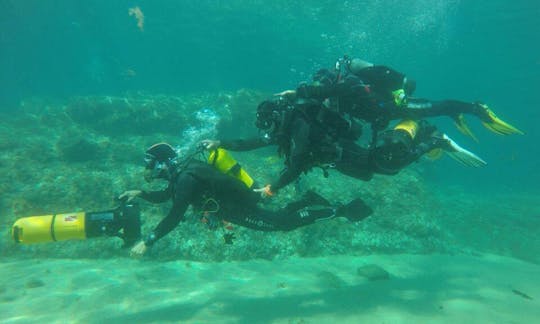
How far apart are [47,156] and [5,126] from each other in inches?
262

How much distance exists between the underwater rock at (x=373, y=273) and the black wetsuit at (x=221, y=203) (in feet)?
5.17

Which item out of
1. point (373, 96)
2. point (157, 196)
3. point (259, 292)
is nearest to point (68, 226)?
point (157, 196)

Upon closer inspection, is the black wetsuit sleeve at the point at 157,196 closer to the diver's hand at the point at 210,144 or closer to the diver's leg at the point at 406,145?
the diver's hand at the point at 210,144

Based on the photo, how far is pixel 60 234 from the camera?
17.5 feet

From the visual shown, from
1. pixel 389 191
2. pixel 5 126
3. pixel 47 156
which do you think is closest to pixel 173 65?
pixel 5 126

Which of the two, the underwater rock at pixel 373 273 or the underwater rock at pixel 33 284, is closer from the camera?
the underwater rock at pixel 33 284

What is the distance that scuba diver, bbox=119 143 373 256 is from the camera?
5.12 meters

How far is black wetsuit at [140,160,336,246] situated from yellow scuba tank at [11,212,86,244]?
1141 millimetres

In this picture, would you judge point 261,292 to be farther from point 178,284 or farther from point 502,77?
point 502,77

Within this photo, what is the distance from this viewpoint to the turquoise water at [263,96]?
29.8 ft

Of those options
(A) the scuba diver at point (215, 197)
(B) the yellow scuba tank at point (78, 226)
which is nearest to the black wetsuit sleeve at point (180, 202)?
(A) the scuba diver at point (215, 197)

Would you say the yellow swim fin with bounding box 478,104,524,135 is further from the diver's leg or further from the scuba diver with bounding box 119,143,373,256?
the scuba diver with bounding box 119,143,373,256

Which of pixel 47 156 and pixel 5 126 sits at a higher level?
pixel 5 126

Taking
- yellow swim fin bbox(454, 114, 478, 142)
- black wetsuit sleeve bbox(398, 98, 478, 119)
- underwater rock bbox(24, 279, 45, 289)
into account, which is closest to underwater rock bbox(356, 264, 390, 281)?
black wetsuit sleeve bbox(398, 98, 478, 119)
